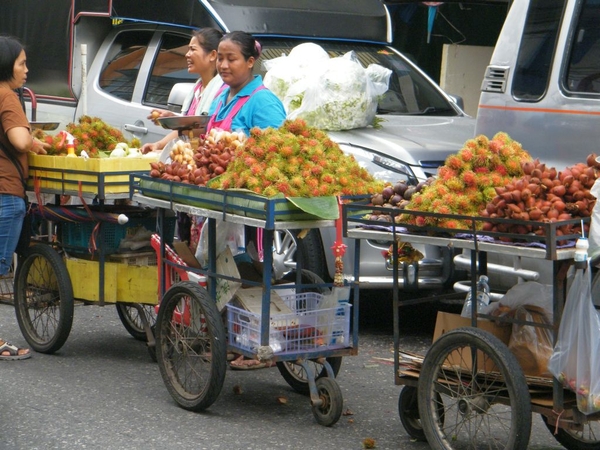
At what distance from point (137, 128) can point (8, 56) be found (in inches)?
93.7

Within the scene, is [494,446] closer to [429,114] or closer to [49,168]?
[49,168]

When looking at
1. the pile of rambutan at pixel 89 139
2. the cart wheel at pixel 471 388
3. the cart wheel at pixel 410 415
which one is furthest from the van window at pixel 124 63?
the cart wheel at pixel 471 388

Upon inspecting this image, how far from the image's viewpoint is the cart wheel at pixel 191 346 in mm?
5414

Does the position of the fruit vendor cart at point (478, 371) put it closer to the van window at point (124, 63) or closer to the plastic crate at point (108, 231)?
the plastic crate at point (108, 231)

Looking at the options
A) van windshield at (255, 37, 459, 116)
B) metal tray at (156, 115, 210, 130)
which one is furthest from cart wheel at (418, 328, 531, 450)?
van windshield at (255, 37, 459, 116)

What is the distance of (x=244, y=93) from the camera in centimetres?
627

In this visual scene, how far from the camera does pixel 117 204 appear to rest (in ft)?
22.6

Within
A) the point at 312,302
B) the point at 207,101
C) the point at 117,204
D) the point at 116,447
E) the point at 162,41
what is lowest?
the point at 116,447

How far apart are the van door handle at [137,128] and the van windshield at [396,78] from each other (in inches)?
42.9

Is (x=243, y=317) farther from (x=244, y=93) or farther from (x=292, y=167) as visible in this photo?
(x=244, y=93)

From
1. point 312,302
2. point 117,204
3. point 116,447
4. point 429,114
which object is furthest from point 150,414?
point 429,114

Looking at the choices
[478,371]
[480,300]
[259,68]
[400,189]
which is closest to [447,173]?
[400,189]

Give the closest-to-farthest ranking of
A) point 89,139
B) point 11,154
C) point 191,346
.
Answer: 1. point 191,346
2. point 11,154
3. point 89,139

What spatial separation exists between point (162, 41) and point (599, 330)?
570 cm
